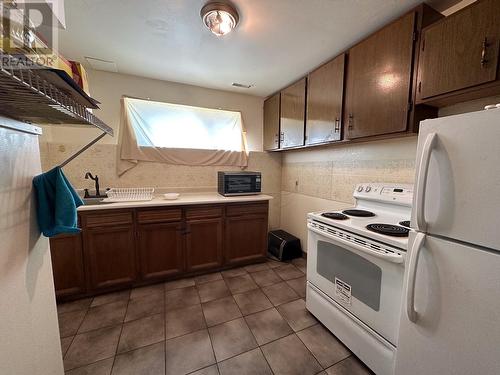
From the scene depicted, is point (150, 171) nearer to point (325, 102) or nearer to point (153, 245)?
point (153, 245)

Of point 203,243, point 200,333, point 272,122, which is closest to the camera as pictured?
point 200,333

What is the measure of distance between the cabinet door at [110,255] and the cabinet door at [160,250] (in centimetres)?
9

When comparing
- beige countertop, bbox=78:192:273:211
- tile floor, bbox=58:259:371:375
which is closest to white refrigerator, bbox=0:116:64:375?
tile floor, bbox=58:259:371:375

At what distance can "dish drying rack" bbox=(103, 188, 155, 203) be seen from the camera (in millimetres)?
2207

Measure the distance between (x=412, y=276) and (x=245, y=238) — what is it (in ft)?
6.13

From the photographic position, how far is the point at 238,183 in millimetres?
2643

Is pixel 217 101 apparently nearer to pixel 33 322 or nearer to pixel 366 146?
pixel 366 146

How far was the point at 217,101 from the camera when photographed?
292cm

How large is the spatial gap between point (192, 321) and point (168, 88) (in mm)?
2668

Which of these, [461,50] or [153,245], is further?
[153,245]

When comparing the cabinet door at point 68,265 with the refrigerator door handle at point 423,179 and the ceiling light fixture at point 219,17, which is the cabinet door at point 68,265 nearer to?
the ceiling light fixture at point 219,17

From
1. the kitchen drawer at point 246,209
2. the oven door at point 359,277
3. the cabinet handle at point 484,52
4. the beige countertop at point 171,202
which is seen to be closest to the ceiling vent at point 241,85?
the beige countertop at point 171,202

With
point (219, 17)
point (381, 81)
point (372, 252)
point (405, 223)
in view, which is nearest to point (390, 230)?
point (372, 252)

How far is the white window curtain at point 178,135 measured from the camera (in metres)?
2.47
